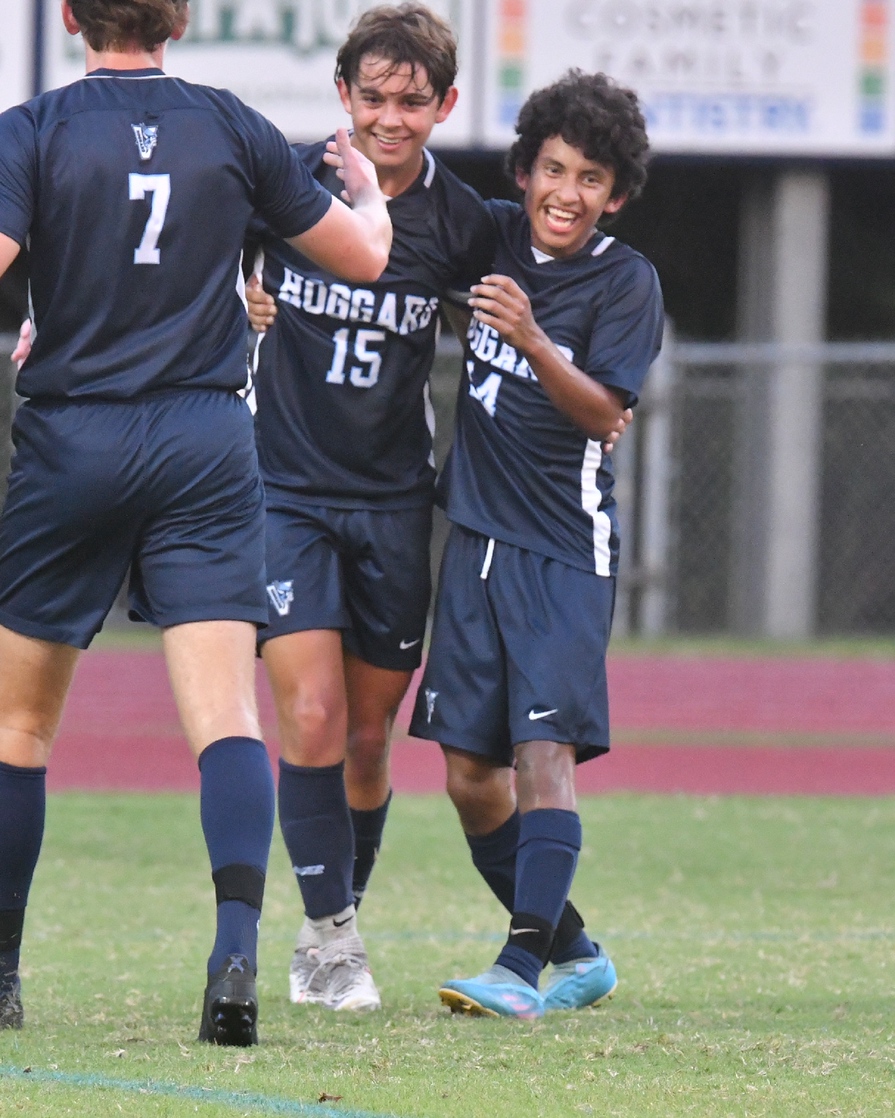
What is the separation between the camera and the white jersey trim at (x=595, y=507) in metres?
4.64

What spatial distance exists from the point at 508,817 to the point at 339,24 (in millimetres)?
10744

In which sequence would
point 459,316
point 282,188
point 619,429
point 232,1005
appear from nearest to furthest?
1. point 232,1005
2. point 282,188
3. point 619,429
4. point 459,316

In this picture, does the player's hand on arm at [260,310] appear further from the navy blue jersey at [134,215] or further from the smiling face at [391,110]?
the navy blue jersey at [134,215]

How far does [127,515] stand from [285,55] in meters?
11.4

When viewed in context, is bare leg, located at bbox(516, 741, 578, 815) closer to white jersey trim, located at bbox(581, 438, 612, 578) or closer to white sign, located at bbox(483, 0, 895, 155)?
white jersey trim, located at bbox(581, 438, 612, 578)

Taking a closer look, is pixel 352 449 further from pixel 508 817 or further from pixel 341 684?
pixel 508 817

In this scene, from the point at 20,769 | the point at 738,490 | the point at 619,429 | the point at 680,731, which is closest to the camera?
the point at 20,769

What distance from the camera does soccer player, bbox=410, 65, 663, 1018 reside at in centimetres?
446

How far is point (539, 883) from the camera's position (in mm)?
4375

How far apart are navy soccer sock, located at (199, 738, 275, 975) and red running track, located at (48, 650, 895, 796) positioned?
216 inches

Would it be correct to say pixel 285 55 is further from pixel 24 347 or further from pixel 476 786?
pixel 24 347

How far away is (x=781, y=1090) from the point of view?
3.25m

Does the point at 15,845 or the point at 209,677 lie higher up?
the point at 209,677

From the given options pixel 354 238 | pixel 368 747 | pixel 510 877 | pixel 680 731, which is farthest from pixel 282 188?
pixel 680 731
